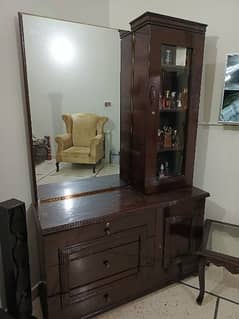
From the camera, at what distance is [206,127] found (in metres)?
2.11

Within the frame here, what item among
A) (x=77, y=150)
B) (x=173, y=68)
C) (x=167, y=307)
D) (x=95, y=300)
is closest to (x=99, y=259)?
(x=95, y=300)

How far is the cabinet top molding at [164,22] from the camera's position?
5.05 ft

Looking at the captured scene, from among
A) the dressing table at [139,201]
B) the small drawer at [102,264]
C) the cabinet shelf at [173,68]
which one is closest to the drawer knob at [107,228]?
the dressing table at [139,201]

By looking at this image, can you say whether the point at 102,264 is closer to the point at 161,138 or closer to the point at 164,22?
the point at 161,138

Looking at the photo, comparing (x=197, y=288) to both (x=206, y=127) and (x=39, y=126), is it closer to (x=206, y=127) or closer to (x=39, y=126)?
(x=206, y=127)

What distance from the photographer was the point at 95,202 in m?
1.66

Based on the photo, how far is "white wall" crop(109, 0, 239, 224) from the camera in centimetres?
188

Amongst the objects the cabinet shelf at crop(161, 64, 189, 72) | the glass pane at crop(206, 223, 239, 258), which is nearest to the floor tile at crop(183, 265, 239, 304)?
the glass pane at crop(206, 223, 239, 258)

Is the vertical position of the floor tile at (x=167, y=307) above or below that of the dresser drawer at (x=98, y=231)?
below

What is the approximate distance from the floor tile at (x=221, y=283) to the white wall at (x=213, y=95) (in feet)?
1.57

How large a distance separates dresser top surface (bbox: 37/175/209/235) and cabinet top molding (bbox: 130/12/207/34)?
117 centimetres

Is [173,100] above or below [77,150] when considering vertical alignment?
above

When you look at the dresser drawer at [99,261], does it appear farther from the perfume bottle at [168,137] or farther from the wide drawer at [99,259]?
the perfume bottle at [168,137]

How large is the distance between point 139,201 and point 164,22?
4.00ft
